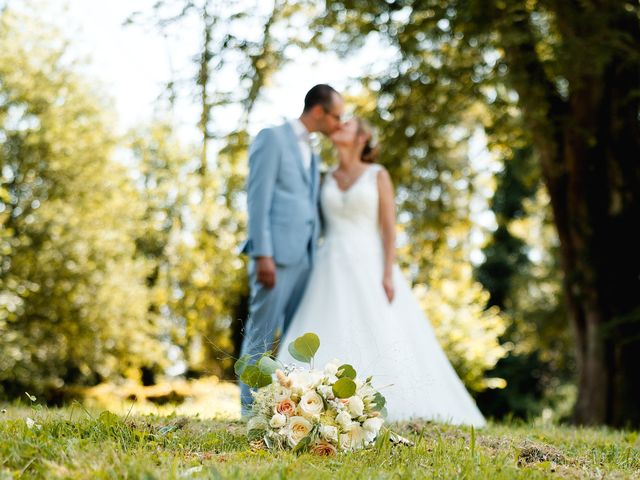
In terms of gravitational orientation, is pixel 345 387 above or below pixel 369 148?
below

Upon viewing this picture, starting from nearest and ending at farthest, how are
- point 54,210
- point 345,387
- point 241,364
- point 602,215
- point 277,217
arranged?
point 345,387 → point 241,364 → point 277,217 → point 602,215 → point 54,210

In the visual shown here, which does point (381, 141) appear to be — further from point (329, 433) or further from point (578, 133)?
point (329, 433)

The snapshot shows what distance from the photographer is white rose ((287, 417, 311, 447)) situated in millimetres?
3334

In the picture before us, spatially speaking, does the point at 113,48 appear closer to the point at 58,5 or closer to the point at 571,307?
the point at 571,307

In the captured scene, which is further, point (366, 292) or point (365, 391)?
point (366, 292)

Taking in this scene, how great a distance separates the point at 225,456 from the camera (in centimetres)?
316

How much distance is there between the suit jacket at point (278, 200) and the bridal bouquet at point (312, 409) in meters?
2.06

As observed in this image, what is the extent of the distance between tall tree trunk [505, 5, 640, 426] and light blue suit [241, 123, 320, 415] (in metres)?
3.42

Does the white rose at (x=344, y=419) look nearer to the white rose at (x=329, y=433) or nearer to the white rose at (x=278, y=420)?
the white rose at (x=329, y=433)

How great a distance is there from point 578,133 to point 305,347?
5665 mm

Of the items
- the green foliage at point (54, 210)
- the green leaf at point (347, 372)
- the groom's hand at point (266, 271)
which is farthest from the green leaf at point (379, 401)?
the green foliage at point (54, 210)

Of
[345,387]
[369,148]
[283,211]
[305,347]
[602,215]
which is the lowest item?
[345,387]

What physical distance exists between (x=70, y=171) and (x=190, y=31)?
1356 cm

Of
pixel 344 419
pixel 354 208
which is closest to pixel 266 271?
pixel 354 208
